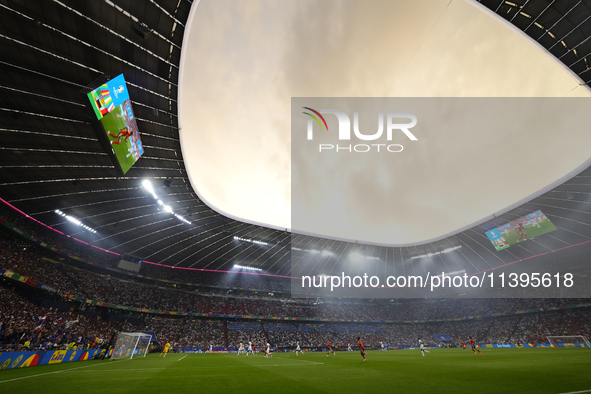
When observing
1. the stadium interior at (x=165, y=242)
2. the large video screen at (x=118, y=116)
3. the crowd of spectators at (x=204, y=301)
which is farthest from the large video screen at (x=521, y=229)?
the large video screen at (x=118, y=116)

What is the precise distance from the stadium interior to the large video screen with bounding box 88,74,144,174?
40 centimetres

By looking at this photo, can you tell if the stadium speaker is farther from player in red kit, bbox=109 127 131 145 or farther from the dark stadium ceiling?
player in red kit, bbox=109 127 131 145

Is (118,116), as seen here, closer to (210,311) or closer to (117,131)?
(117,131)

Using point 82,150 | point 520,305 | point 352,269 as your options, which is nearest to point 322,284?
point 352,269

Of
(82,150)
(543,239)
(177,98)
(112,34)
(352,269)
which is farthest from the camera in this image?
(352,269)

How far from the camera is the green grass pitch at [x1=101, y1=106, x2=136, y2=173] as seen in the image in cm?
1238

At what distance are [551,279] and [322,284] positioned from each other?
38.6 meters

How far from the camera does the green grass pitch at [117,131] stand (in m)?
12.4

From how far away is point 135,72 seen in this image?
1312 cm

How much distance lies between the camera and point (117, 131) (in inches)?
521

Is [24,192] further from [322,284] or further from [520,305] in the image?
[520,305]

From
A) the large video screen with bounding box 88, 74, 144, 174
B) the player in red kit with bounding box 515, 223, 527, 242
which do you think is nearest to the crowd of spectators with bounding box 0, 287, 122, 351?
the large video screen with bounding box 88, 74, 144, 174

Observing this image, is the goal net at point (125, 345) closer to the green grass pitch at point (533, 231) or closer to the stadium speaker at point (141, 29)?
the stadium speaker at point (141, 29)

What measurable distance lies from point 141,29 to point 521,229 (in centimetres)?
3832
